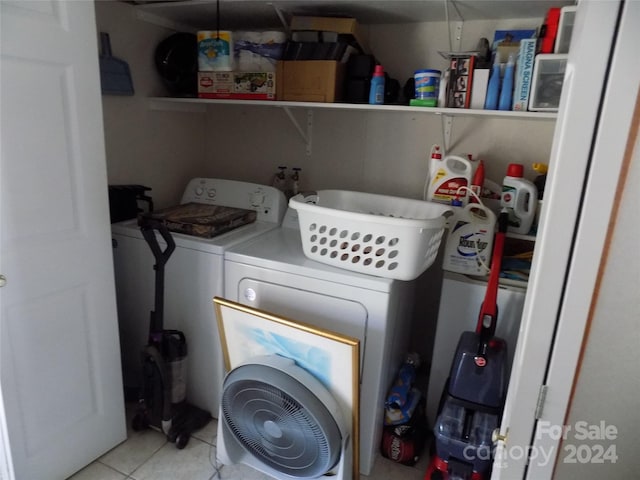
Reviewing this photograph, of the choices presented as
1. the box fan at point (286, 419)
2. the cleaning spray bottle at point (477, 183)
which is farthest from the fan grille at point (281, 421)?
the cleaning spray bottle at point (477, 183)

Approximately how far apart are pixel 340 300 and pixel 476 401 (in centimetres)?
61

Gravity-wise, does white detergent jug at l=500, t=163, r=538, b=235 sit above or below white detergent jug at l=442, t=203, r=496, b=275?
above

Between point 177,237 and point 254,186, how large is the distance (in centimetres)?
53

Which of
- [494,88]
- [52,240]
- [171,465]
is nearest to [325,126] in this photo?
[494,88]

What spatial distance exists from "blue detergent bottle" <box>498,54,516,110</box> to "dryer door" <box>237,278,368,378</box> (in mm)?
916

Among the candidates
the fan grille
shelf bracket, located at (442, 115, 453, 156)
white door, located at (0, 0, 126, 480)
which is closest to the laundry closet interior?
shelf bracket, located at (442, 115, 453, 156)

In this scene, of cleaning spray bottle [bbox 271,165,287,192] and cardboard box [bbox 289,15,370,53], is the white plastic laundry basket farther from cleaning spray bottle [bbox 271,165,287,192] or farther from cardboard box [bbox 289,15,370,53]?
cardboard box [bbox 289,15,370,53]

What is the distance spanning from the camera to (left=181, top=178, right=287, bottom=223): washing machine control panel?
2.21 meters

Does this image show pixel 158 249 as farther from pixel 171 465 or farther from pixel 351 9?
pixel 351 9

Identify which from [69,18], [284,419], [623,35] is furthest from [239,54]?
[623,35]

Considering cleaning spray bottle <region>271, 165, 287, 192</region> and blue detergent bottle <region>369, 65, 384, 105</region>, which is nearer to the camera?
blue detergent bottle <region>369, 65, 384, 105</region>

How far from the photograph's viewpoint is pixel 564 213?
2.30 feet

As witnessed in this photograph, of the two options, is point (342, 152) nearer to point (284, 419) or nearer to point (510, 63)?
point (510, 63)

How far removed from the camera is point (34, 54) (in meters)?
1.31
